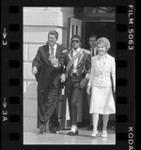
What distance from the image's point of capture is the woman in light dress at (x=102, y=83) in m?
13.2

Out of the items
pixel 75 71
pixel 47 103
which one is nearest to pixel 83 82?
pixel 75 71

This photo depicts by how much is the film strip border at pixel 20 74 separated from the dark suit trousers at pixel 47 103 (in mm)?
2847

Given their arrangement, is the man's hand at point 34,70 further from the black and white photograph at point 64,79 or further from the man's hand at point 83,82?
the man's hand at point 83,82

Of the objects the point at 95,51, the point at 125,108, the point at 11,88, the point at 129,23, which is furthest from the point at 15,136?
the point at 95,51

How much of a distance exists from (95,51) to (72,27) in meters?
0.80

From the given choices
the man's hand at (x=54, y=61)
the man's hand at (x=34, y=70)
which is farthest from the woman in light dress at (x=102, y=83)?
the man's hand at (x=34, y=70)

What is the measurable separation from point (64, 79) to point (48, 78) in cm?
36

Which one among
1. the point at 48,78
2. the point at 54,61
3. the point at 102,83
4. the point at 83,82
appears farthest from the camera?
the point at 48,78

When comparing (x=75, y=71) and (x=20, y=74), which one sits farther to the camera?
(x=75, y=71)

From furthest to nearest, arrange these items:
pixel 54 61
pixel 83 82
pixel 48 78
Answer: pixel 48 78, pixel 54 61, pixel 83 82

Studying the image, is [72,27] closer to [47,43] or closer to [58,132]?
[47,43]

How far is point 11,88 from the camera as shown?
429 inches

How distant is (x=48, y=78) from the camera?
13797 millimetres

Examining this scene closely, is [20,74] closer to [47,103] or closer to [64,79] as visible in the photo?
[64,79]
